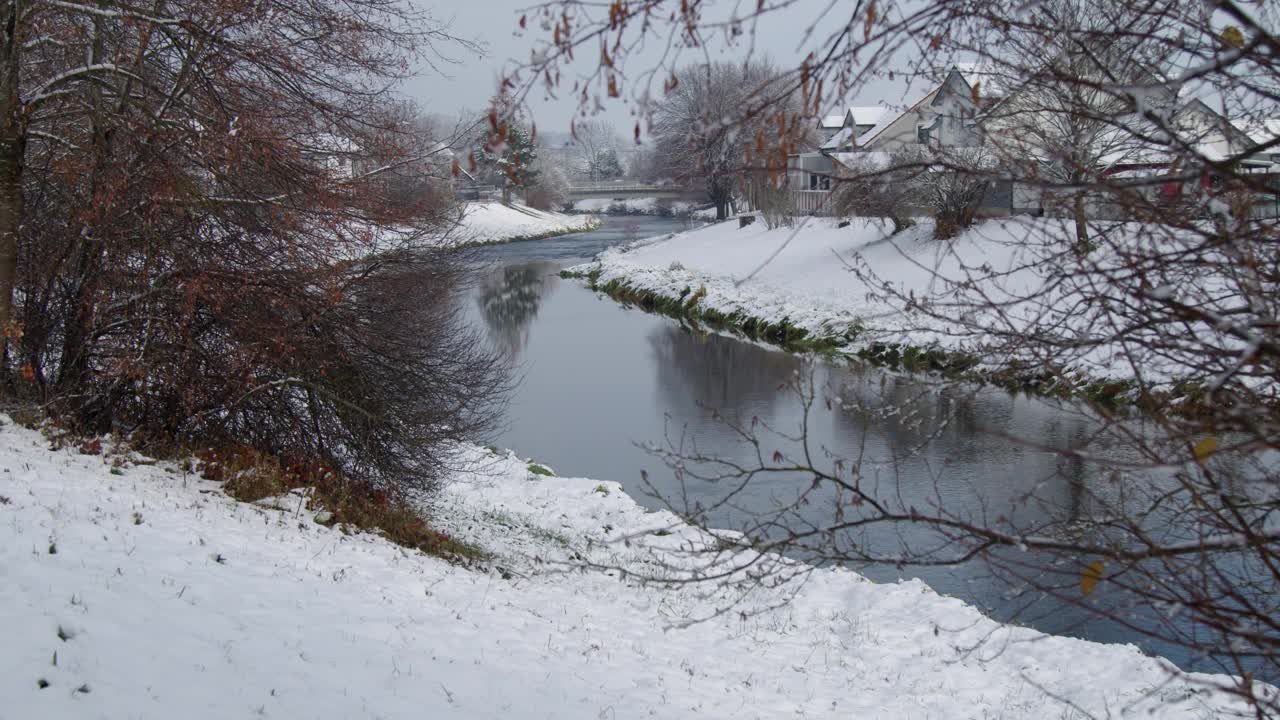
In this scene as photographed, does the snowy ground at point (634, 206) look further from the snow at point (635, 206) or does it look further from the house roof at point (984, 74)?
the house roof at point (984, 74)

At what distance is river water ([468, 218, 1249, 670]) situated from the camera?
9.36 m

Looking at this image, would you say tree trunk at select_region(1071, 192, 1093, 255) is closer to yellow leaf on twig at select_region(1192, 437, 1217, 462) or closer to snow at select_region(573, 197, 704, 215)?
yellow leaf on twig at select_region(1192, 437, 1217, 462)

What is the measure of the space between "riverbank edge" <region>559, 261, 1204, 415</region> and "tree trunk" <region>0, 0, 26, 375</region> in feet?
22.0

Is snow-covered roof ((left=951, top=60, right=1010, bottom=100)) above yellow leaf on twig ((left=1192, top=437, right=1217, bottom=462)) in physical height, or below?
above

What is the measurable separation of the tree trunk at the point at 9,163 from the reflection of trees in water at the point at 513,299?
11358 mm

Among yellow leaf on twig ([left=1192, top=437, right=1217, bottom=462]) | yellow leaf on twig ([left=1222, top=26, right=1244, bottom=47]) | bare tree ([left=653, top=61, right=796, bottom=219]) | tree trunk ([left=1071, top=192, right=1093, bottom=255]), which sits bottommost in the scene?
yellow leaf on twig ([left=1192, top=437, right=1217, bottom=462])

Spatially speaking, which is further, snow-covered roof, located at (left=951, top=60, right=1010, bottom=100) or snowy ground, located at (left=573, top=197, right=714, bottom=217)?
snowy ground, located at (left=573, top=197, right=714, bottom=217)

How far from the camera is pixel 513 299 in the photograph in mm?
31969

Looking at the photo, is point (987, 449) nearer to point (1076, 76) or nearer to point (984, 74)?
point (984, 74)

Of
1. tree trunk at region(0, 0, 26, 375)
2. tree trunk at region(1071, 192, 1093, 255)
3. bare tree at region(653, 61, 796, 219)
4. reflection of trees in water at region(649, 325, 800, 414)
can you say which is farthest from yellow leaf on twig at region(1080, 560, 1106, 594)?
reflection of trees in water at region(649, 325, 800, 414)

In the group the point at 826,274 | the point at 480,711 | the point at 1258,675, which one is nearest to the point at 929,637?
the point at 1258,675

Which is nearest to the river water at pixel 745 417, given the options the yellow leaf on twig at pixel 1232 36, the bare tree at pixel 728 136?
the bare tree at pixel 728 136

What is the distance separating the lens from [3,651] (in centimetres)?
437

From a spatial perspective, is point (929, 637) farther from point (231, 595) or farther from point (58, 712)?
point (58, 712)
